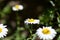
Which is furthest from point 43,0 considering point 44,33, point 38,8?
point 44,33

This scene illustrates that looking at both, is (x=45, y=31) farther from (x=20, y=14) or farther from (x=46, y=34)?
(x=20, y=14)

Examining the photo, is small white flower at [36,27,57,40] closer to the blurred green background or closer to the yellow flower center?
the yellow flower center

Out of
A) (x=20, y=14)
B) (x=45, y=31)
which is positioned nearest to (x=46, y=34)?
(x=45, y=31)

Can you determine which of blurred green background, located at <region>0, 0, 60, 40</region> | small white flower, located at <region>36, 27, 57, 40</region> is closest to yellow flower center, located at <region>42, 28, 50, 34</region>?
small white flower, located at <region>36, 27, 57, 40</region>

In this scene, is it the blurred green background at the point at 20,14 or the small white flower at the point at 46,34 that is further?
the blurred green background at the point at 20,14

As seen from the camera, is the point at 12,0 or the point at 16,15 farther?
the point at 12,0

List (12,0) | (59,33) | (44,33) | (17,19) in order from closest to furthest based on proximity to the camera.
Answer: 1. (44,33)
2. (59,33)
3. (17,19)
4. (12,0)

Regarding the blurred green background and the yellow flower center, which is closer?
the yellow flower center

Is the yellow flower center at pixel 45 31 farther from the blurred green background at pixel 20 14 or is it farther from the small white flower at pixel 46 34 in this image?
the blurred green background at pixel 20 14

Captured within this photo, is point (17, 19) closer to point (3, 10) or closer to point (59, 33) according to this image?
point (3, 10)

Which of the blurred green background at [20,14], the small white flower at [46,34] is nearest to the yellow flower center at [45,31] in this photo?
the small white flower at [46,34]

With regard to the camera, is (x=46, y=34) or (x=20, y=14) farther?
(x=20, y=14)
